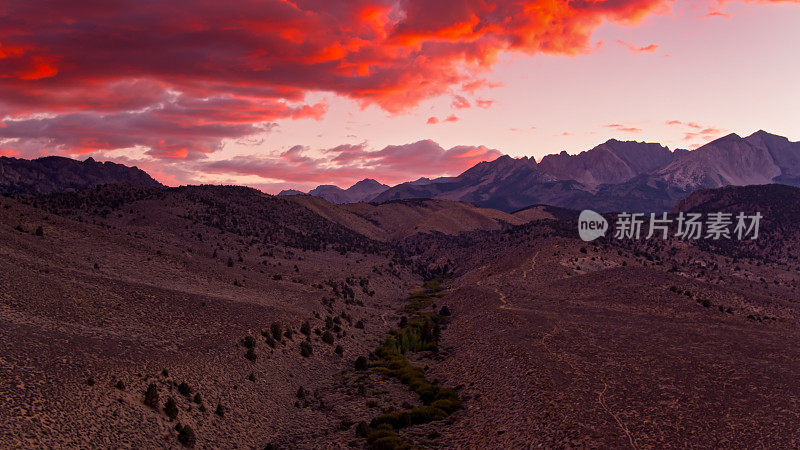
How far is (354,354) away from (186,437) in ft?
84.8

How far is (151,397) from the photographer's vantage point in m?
27.2

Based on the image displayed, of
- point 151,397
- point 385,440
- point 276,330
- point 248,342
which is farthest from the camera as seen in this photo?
point 276,330

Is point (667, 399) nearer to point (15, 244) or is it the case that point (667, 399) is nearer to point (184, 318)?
point (184, 318)

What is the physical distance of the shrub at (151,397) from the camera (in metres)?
27.0

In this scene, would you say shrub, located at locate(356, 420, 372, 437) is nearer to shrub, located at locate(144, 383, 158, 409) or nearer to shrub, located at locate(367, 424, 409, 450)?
shrub, located at locate(367, 424, 409, 450)

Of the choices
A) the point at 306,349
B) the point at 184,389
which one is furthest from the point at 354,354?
the point at 184,389

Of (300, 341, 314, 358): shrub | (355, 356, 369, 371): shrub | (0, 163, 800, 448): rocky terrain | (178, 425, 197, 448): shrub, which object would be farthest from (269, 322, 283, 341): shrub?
(178, 425, 197, 448): shrub

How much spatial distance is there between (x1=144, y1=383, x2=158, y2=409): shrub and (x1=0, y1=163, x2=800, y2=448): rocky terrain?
0.28 feet

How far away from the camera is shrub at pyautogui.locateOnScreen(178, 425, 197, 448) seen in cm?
2562

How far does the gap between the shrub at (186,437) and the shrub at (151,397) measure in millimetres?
2082

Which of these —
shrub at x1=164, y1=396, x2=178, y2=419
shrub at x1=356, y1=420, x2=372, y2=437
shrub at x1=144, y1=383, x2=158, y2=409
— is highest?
shrub at x1=144, y1=383, x2=158, y2=409

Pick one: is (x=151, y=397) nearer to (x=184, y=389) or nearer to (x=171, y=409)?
(x=171, y=409)

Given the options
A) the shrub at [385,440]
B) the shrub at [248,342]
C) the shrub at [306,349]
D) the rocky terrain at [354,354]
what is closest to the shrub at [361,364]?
the rocky terrain at [354,354]

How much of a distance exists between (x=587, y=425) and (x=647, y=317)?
34.6 m
